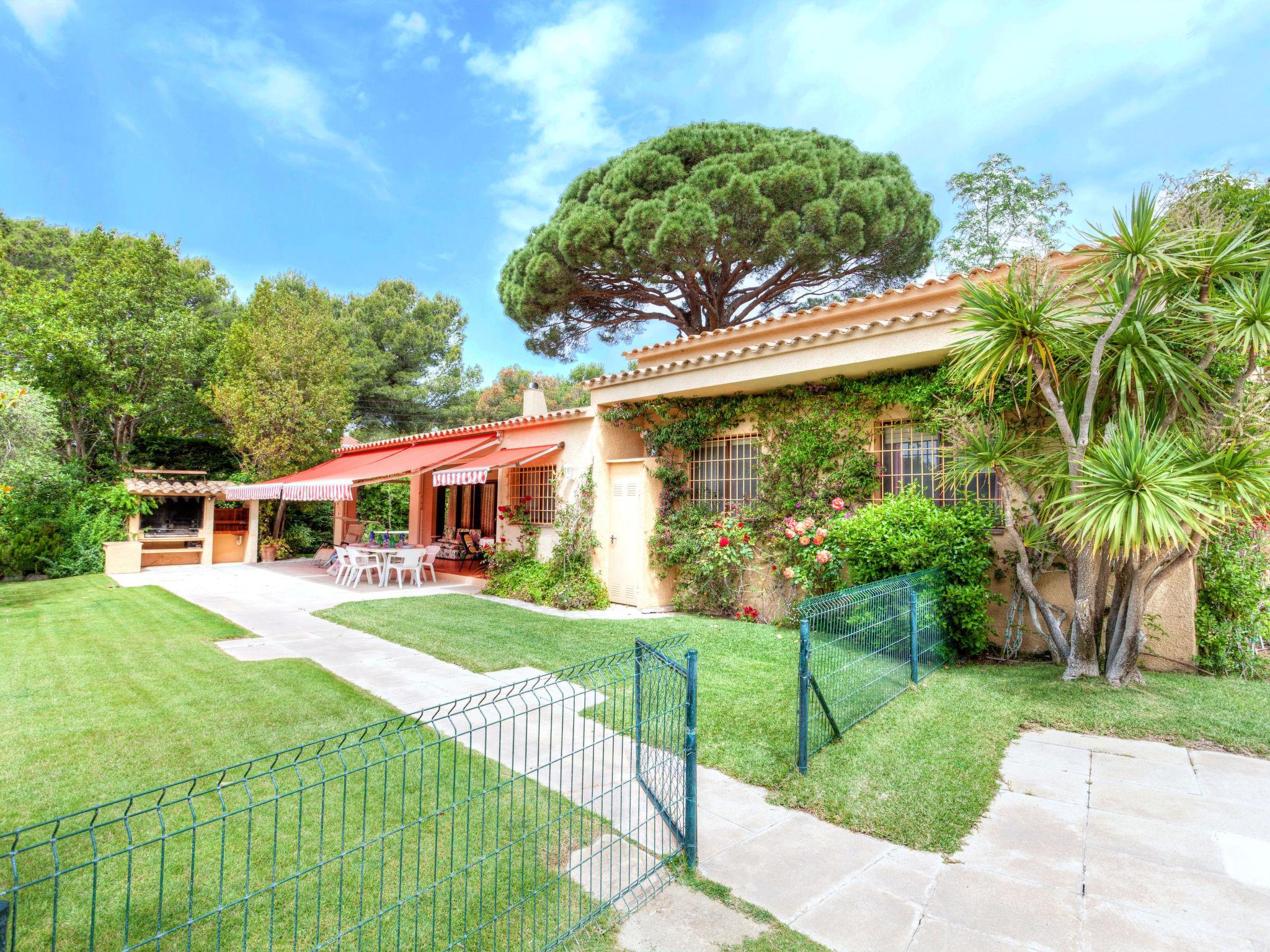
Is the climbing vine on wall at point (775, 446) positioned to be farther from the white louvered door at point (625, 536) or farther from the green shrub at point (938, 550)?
the green shrub at point (938, 550)

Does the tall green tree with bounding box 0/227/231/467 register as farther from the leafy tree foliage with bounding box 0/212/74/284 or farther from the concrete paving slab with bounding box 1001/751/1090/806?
the concrete paving slab with bounding box 1001/751/1090/806

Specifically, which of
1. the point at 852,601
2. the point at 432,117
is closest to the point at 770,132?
the point at 432,117

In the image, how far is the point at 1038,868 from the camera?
4910 millimetres

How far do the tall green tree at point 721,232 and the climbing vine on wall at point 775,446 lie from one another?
12009 mm

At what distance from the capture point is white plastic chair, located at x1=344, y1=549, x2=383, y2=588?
2047 centimetres

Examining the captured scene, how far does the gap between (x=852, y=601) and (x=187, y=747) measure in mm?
8223

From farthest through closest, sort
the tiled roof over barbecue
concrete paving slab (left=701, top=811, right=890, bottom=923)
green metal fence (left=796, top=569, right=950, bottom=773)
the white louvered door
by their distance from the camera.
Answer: the tiled roof over barbecue < the white louvered door < green metal fence (left=796, top=569, right=950, bottom=773) < concrete paving slab (left=701, top=811, right=890, bottom=923)

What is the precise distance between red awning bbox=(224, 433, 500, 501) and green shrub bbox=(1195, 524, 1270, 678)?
18.2 metres

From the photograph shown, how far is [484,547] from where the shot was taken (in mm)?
20859

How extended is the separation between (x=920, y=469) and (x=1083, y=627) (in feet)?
14.5

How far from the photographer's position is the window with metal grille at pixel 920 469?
11961mm

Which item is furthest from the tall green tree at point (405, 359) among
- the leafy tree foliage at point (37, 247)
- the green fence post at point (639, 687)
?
the green fence post at point (639, 687)

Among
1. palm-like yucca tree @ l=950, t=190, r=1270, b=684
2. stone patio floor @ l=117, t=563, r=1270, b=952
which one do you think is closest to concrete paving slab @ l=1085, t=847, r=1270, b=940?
stone patio floor @ l=117, t=563, r=1270, b=952

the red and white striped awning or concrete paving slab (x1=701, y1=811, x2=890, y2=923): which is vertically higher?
the red and white striped awning
